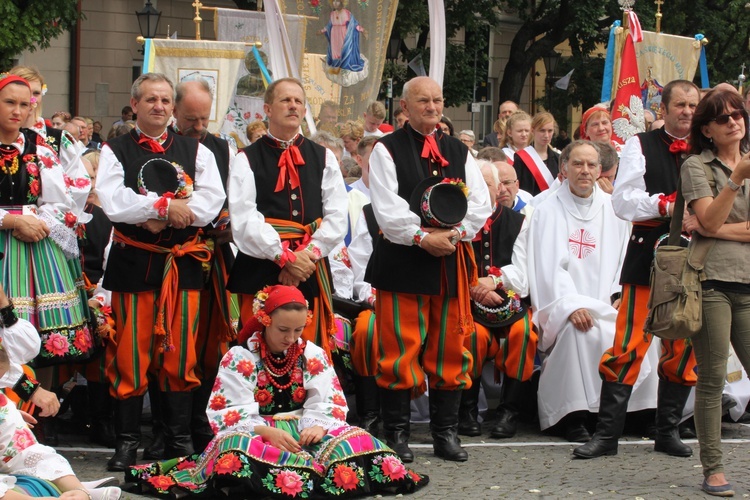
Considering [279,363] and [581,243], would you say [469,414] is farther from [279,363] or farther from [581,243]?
[279,363]


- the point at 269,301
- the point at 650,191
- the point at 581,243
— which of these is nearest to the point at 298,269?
the point at 269,301

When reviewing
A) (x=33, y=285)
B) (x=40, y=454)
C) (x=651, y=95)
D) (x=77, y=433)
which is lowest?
(x=77, y=433)

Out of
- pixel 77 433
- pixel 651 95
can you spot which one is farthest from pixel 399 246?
pixel 651 95

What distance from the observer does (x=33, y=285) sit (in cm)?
681

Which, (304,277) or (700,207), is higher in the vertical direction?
(700,207)

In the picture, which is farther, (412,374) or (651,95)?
(651,95)

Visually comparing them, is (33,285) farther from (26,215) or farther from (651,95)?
(651,95)

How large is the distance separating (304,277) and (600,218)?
8.17 ft

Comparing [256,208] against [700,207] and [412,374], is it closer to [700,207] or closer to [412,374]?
[412,374]

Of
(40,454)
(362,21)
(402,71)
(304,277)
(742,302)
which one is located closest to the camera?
(40,454)

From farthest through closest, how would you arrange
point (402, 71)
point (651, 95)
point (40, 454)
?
point (402, 71)
point (651, 95)
point (40, 454)

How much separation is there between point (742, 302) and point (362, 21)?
343 inches

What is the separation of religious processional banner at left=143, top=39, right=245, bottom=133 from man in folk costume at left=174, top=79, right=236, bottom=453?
3769 millimetres

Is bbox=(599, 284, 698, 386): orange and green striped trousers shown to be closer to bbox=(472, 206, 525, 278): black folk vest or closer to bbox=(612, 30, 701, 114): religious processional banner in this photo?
bbox=(472, 206, 525, 278): black folk vest
